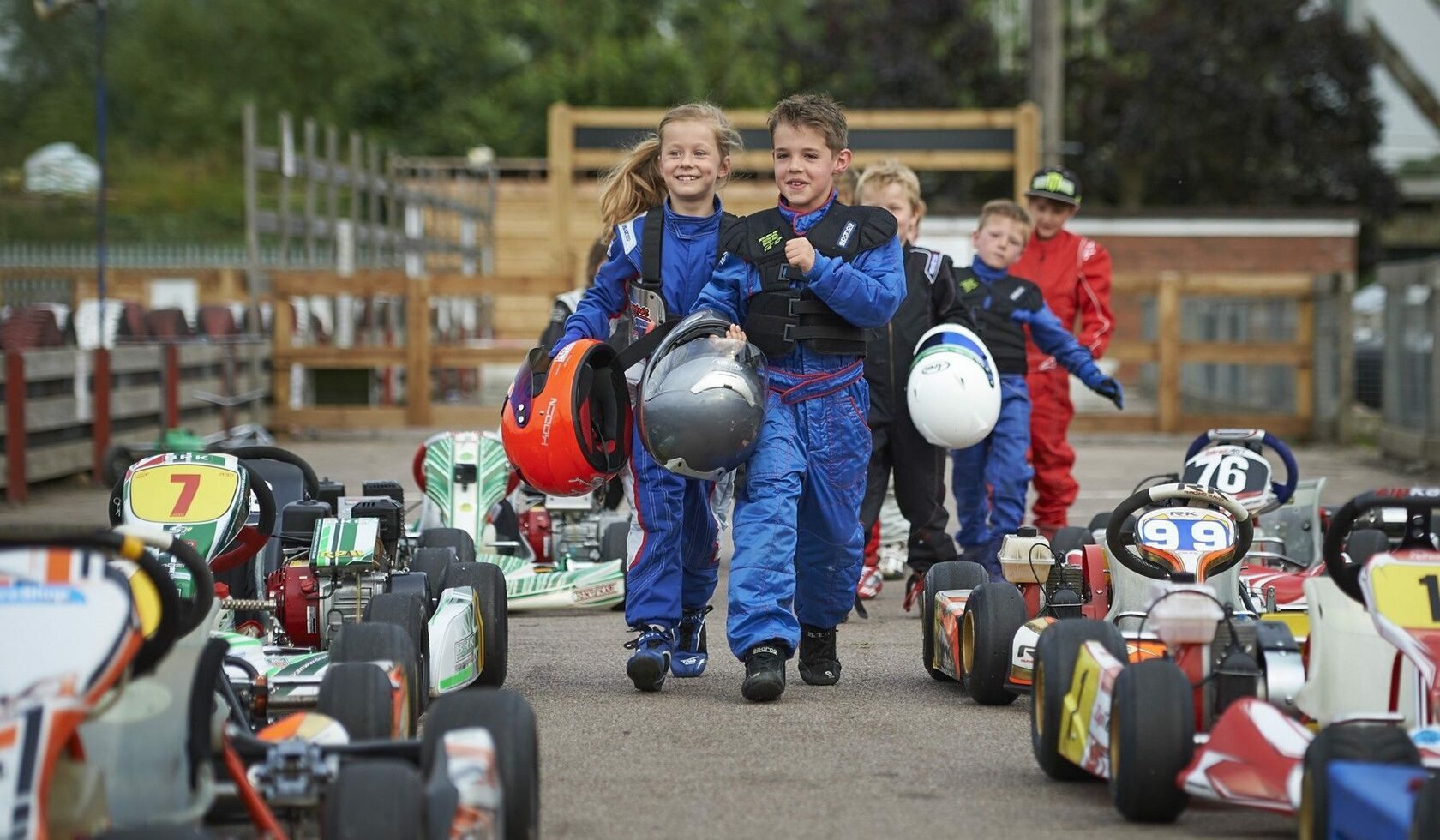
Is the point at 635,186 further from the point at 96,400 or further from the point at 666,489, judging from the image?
the point at 96,400

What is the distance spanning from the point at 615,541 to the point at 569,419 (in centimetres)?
259

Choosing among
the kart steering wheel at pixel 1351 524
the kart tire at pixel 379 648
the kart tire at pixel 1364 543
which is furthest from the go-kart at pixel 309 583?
the kart tire at pixel 1364 543

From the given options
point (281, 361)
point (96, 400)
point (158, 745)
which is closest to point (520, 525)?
point (158, 745)

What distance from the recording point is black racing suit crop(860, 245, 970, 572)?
27.9ft

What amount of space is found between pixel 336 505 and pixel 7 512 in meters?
6.09

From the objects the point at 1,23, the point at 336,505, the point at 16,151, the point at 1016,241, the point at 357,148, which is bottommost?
the point at 336,505

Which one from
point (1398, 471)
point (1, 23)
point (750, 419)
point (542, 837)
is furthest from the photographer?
point (1, 23)

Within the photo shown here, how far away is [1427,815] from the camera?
390 cm

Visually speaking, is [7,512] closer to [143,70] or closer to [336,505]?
[336,505]

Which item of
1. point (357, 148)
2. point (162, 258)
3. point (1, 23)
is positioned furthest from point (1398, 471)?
point (1, 23)

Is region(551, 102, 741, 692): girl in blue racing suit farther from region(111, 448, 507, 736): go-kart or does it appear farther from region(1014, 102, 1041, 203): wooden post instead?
region(1014, 102, 1041, 203): wooden post

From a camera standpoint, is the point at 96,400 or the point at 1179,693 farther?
the point at 96,400

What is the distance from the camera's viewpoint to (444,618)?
6.23 metres

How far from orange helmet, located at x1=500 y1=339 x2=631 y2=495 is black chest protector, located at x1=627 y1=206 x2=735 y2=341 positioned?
0.24 meters
